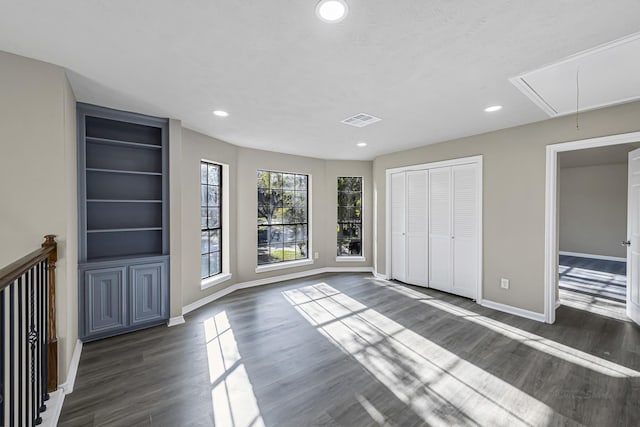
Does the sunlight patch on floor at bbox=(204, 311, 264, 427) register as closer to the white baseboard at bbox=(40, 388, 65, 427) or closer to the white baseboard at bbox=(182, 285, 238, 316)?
the white baseboard at bbox=(182, 285, 238, 316)

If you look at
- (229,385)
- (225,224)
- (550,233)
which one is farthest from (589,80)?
(225,224)

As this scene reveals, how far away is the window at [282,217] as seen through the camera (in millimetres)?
5289

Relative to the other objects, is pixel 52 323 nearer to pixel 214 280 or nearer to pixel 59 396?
pixel 59 396

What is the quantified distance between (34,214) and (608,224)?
36.9ft

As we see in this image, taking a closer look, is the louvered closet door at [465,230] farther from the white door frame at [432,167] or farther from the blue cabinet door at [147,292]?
the blue cabinet door at [147,292]

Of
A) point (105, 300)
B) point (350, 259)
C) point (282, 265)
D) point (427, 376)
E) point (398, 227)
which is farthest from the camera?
point (350, 259)

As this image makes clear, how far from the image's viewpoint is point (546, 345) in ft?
9.26

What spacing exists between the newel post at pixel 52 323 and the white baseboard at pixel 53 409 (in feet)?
0.22

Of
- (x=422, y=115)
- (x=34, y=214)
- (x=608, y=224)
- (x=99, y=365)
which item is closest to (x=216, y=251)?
(x=99, y=365)

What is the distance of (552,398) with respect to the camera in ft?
6.73

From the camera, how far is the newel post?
2.05 m

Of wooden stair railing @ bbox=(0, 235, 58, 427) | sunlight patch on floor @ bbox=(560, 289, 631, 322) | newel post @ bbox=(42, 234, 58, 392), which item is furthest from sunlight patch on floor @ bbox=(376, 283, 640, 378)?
newel post @ bbox=(42, 234, 58, 392)

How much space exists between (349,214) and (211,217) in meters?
2.96

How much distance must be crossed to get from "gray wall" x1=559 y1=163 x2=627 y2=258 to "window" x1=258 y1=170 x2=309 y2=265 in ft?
22.6
